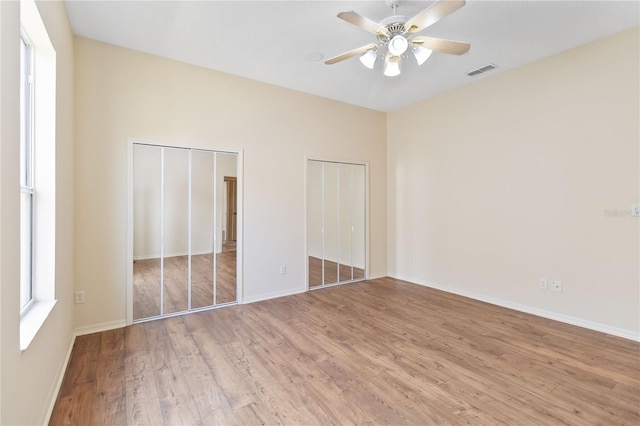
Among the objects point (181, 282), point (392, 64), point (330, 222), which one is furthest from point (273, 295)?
point (392, 64)

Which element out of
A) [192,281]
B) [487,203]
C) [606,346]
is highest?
[487,203]

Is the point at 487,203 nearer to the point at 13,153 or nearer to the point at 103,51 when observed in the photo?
the point at 13,153

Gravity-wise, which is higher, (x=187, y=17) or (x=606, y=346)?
(x=187, y=17)

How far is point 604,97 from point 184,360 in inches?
184

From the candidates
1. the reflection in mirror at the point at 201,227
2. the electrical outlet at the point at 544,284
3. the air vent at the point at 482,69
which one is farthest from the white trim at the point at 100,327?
the air vent at the point at 482,69

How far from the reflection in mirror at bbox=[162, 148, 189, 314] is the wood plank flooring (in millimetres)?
339

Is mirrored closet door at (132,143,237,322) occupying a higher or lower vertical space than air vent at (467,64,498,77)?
lower

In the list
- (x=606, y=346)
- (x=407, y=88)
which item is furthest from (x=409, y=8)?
(x=606, y=346)

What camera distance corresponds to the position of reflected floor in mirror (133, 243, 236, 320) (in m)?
3.33

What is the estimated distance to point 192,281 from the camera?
364 cm

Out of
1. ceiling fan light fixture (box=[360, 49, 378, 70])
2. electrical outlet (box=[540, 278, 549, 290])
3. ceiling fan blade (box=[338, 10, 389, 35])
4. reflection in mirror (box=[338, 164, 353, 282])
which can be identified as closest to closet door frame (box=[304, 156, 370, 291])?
reflection in mirror (box=[338, 164, 353, 282])

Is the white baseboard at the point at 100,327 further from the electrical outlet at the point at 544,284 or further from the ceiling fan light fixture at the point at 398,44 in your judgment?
the electrical outlet at the point at 544,284

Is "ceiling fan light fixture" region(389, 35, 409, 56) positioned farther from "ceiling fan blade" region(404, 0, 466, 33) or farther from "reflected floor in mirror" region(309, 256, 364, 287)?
"reflected floor in mirror" region(309, 256, 364, 287)

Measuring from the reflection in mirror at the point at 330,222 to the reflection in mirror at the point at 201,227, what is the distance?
179cm
